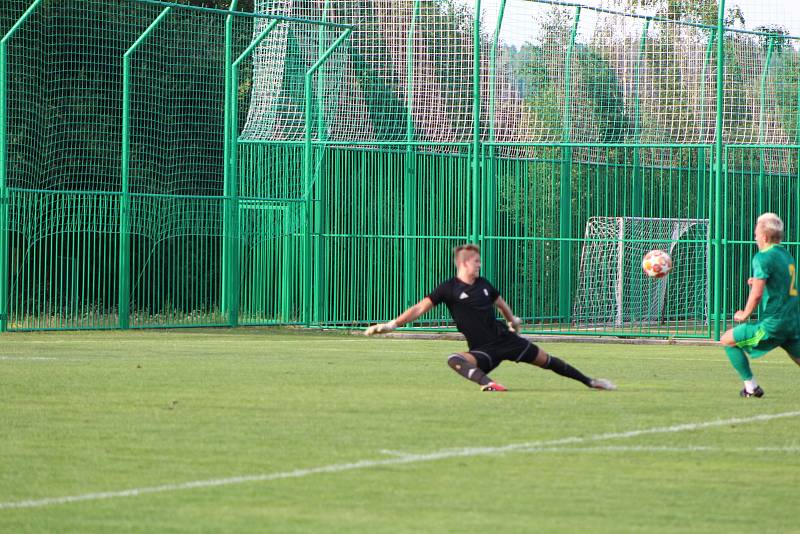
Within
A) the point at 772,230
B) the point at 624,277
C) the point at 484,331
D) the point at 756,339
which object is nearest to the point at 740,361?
the point at 756,339

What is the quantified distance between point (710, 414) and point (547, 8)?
14.0 m

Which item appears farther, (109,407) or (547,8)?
(547,8)

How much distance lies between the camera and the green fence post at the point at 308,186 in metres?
26.2

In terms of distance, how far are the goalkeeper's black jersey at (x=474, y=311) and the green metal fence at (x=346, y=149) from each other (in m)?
9.12

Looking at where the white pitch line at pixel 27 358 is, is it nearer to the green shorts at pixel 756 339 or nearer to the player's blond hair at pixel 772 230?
the green shorts at pixel 756 339

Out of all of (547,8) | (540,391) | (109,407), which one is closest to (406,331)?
(547,8)

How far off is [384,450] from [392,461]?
464 millimetres

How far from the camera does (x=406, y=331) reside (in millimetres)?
24156

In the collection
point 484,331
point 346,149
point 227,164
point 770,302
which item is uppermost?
point 346,149

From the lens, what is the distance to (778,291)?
12992 millimetres

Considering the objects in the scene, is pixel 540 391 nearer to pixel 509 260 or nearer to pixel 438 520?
pixel 438 520

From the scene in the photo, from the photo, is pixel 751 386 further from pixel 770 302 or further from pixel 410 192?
pixel 410 192

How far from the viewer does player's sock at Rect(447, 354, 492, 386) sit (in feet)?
43.6

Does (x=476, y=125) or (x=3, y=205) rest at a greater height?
(x=476, y=125)
